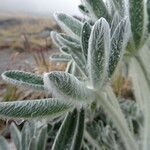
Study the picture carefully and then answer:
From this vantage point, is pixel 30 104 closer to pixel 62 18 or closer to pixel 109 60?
pixel 109 60

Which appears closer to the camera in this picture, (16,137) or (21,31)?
(16,137)

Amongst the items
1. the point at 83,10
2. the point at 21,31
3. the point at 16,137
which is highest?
the point at 83,10

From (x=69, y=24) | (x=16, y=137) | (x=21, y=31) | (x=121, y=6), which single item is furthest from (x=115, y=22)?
(x=21, y=31)

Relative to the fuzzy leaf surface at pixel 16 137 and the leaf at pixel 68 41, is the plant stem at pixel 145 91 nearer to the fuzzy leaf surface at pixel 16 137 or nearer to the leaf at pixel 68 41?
the leaf at pixel 68 41

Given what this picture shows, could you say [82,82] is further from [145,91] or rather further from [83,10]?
[83,10]

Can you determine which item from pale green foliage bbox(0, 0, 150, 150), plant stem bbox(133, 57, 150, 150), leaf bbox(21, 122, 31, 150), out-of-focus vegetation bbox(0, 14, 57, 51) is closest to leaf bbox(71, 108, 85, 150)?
pale green foliage bbox(0, 0, 150, 150)

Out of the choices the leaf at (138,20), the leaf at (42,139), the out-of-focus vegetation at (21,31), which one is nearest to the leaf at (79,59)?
the leaf at (138,20)

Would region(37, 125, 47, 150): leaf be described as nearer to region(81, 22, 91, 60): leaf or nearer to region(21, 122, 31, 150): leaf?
region(21, 122, 31, 150): leaf
